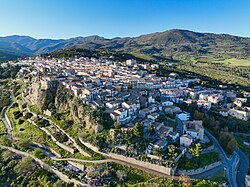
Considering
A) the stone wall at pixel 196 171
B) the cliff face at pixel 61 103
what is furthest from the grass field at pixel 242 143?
the cliff face at pixel 61 103

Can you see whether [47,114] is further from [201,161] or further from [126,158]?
[201,161]

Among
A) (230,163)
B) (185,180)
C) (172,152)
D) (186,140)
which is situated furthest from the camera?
(230,163)

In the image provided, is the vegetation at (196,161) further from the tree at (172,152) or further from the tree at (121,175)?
the tree at (121,175)

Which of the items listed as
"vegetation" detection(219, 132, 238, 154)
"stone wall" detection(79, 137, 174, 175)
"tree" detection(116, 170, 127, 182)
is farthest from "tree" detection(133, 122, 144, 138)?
"vegetation" detection(219, 132, 238, 154)

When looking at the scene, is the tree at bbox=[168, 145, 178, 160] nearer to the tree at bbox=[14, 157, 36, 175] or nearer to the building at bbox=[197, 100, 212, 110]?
the tree at bbox=[14, 157, 36, 175]

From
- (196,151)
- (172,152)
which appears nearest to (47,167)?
(172,152)

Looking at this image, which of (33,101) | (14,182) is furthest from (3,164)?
(33,101)

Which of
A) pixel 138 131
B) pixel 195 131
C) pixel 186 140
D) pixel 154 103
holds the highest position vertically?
pixel 154 103

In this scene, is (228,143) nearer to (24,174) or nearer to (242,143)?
(242,143)
